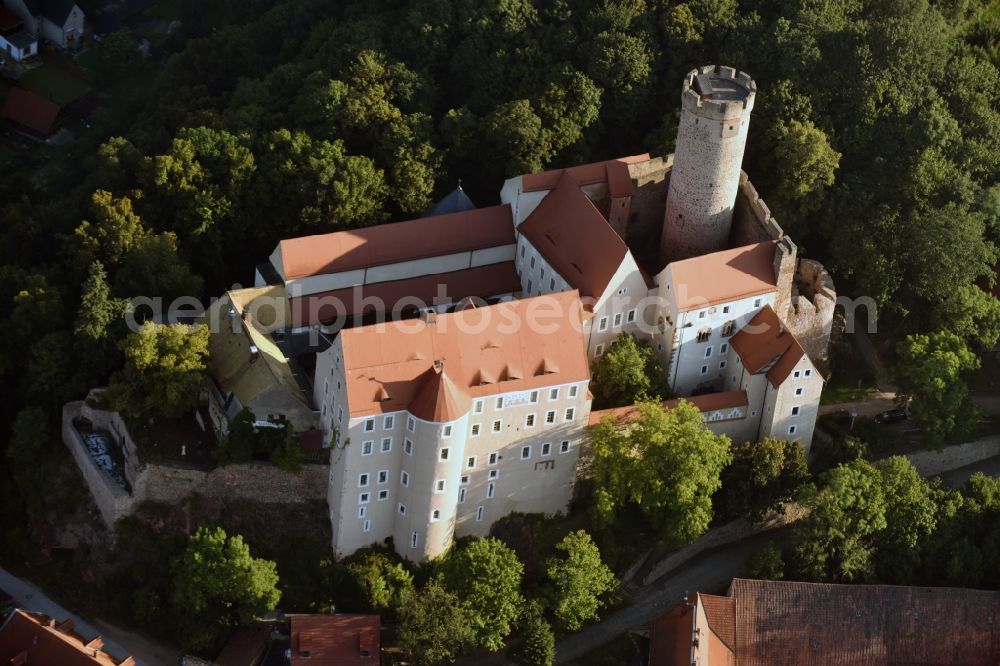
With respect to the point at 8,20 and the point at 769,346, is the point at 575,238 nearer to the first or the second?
the point at 769,346

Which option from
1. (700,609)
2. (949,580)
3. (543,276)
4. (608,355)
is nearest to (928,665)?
(949,580)

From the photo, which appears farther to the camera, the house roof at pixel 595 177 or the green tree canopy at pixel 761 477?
the house roof at pixel 595 177

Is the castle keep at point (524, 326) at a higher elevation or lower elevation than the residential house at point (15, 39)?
higher

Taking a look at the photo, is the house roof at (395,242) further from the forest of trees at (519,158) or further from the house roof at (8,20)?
the house roof at (8,20)

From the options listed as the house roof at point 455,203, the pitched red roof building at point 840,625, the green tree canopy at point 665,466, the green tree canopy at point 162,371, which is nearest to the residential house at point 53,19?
the house roof at point 455,203

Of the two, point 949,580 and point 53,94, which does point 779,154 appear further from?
point 53,94

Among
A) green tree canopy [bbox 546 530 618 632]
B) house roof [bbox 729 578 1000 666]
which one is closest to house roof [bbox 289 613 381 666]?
green tree canopy [bbox 546 530 618 632]
